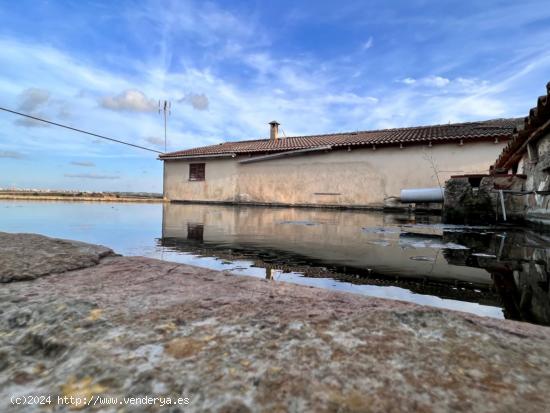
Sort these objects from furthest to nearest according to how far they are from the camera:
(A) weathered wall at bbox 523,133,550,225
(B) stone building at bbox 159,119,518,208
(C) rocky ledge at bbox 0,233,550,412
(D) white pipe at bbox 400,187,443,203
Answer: (B) stone building at bbox 159,119,518,208
(D) white pipe at bbox 400,187,443,203
(A) weathered wall at bbox 523,133,550,225
(C) rocky ledge at bbox 0,233,550,412

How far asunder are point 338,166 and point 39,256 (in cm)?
1352

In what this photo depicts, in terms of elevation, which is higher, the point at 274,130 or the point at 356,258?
the point at 274,130

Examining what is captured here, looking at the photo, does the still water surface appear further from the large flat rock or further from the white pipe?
the white pipe

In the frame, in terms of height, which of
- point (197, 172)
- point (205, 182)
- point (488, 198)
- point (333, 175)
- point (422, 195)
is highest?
point (197, 172)

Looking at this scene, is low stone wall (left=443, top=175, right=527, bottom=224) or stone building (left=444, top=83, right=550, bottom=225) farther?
low stone wall (left=443, top=175, right=527, bottom=224)

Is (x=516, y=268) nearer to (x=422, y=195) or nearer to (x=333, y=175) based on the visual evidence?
(x=422, y=195)

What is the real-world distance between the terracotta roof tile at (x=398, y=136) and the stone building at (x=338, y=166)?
0.03 meters

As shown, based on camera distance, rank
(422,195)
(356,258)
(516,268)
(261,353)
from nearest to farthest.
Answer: (261,353) < (516,268) < (356,258) < (422,195)

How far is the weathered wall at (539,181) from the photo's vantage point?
4996 millimetres

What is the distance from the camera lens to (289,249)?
3.68m

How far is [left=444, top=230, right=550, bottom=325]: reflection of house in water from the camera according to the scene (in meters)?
1.65

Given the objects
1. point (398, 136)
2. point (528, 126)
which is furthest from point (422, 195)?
point (398, 136)

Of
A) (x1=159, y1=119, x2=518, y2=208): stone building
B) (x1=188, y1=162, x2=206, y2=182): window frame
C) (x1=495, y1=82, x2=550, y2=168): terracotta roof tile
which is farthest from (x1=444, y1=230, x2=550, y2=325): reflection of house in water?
(x1=188, y1=162, x2=206, y2=182): window frame

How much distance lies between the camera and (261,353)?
0.83 m
